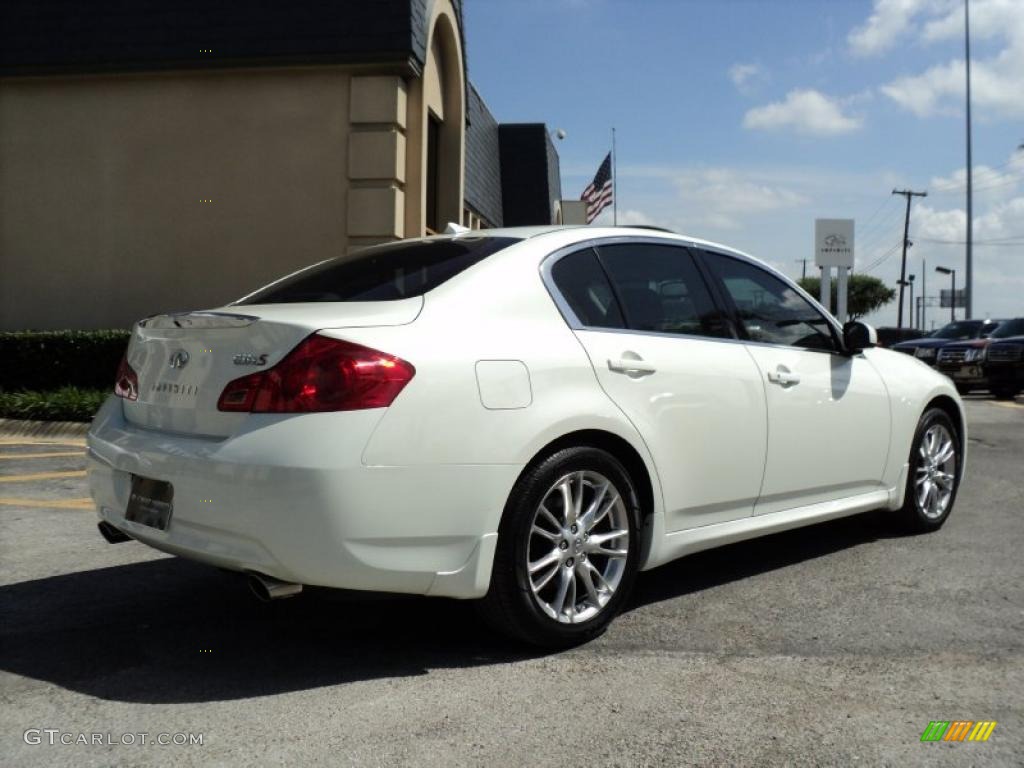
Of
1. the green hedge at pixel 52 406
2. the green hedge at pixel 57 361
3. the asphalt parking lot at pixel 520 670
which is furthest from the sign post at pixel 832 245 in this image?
the asphalt parking lot at pixel 520 670

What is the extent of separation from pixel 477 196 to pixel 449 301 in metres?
16.3

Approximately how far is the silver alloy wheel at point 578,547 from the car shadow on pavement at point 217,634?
0.76 ft

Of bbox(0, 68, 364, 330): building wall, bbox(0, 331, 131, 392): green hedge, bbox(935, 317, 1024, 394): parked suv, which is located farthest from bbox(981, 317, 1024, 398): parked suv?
bbox(0, 331, 131, 392): green hedge

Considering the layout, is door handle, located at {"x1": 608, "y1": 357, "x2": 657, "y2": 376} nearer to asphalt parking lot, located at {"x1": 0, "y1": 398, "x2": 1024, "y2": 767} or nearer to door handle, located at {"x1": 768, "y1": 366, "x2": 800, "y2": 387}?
door handle, located at {"x1": 768, "y1": 366, "x2": 800, "y2": 387}

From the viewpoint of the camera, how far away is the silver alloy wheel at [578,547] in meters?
3.60

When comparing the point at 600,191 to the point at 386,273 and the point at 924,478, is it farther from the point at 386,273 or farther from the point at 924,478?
the point at 386,273

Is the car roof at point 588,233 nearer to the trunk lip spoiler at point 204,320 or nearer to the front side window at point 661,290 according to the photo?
the front side window at point 661,290

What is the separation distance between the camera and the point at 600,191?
2342 cm

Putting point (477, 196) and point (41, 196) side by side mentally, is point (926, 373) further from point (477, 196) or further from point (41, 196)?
point (477, 196)

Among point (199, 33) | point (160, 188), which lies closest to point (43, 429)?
point (160, 188)

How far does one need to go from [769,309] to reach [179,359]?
8.98ft

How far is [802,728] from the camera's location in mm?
2965

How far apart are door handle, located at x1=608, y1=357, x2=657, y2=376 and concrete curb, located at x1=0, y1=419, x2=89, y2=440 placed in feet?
28.4

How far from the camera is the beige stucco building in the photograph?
12.9 meters
